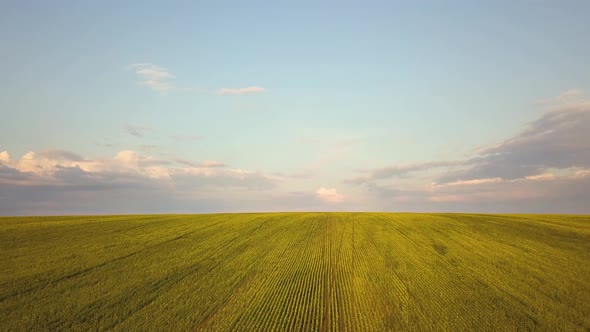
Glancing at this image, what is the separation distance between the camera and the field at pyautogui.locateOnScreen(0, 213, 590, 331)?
67.2ft

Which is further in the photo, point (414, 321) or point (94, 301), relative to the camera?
point (94, 301)

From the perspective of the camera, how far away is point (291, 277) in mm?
27266

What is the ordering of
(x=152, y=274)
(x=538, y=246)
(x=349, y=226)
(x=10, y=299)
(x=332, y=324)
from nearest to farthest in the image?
(x=332, y=324)
(x=10, y=299)
(x=152, y=274)
(x=538, y=246)
(x=349, y=226)

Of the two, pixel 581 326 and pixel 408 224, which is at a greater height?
pixel 408 224

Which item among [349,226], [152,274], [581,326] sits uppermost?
[349,226]

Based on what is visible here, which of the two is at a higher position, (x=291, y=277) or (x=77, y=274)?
(x=77, y=274)

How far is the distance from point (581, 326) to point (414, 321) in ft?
26.3

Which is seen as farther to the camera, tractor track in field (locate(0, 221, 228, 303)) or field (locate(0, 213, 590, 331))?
tractor track in field (locate(0, 221, 228, 303))

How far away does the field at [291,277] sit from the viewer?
20469mm

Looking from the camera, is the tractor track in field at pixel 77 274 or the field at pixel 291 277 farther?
the tractor track in field at pixel 77 274

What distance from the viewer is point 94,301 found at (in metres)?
22.3

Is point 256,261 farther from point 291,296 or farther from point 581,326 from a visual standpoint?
point 581,326

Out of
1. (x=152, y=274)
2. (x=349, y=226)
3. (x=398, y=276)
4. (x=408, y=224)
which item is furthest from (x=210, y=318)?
(x=408, y=224)

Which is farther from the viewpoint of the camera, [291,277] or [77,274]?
[291,277]
